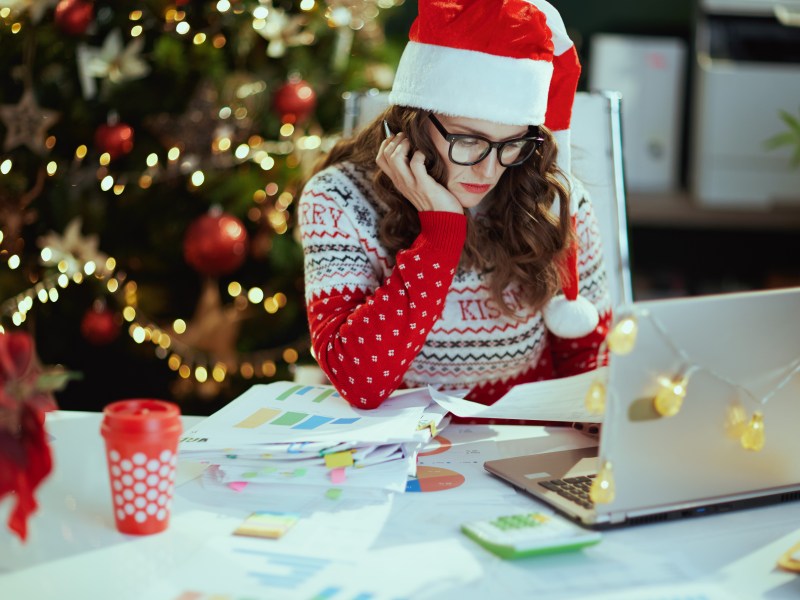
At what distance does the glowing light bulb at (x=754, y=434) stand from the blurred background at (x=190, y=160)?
1495mm

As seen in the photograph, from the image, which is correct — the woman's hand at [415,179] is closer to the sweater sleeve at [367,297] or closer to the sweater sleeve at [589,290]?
the sweater sleeve at [367,297]

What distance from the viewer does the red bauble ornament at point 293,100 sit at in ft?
7.45

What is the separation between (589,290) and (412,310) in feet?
1.21

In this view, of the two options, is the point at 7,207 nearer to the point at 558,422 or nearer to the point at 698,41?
the point at 558,422

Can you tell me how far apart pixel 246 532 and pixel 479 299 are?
2.14 ft

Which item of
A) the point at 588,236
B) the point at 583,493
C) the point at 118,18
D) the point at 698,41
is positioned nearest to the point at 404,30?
the point at 698,41

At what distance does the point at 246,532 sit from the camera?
0.87m

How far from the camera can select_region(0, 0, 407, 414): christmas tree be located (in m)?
2.18

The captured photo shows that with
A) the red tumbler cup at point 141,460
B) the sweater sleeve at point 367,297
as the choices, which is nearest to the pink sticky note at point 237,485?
the red tumbler cup at point 141,460

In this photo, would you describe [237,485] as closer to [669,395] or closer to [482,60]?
[669,395]

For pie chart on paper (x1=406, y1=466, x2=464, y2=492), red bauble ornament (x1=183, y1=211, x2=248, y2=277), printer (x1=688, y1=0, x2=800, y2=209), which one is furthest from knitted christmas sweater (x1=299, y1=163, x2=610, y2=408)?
printer (x1=688, y1=0, x2=800, y2=209)

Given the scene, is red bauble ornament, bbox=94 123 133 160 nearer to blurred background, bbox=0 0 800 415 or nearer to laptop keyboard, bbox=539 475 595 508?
blurred background, bbox=0 0 800 415

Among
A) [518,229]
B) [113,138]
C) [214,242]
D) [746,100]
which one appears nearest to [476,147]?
[518,229]

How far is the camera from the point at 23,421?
2.41 ft
